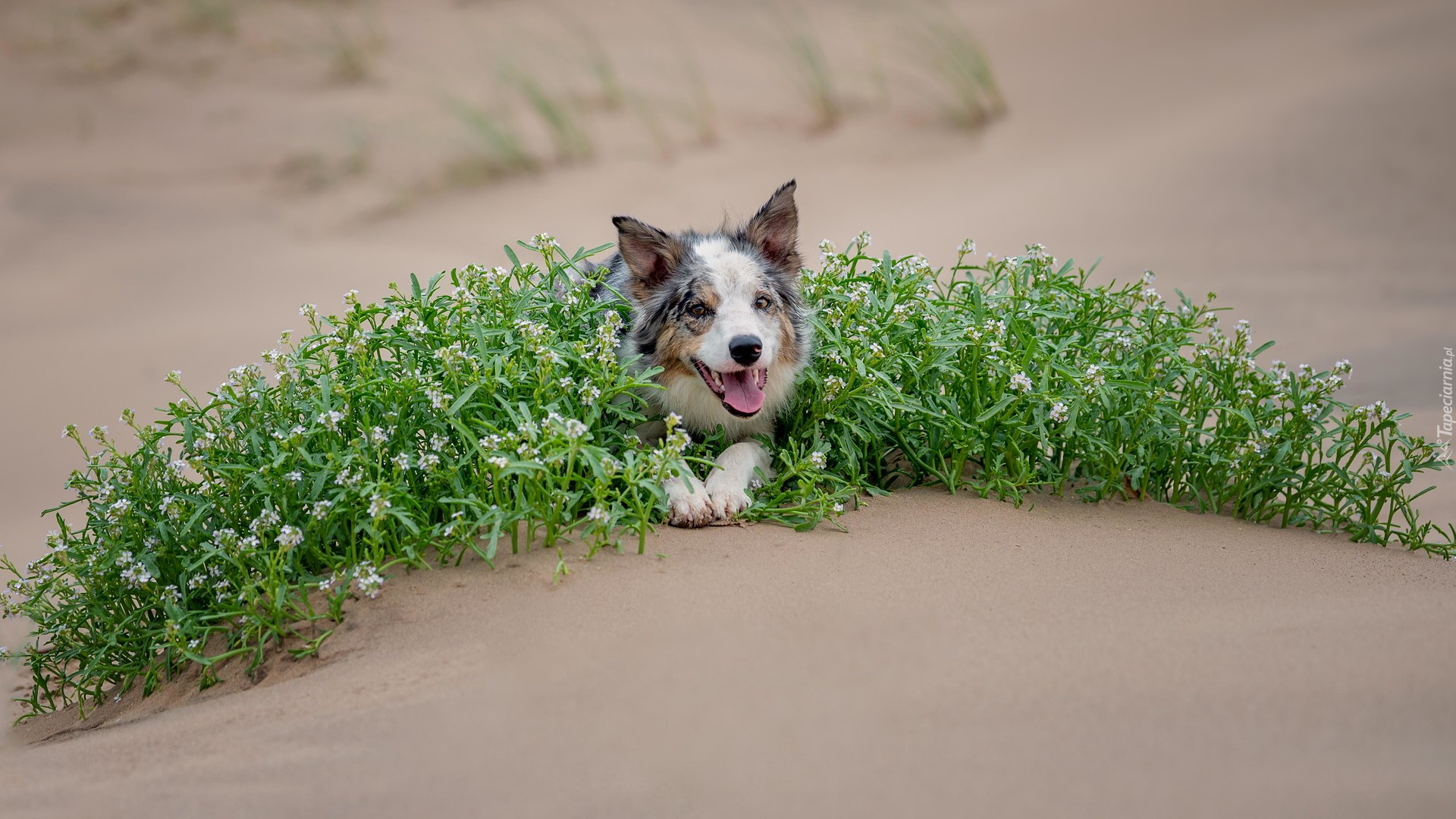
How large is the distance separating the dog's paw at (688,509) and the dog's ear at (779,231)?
4.16 ft

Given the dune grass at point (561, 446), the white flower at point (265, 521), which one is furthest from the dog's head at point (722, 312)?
the white flower at point (265, 521)

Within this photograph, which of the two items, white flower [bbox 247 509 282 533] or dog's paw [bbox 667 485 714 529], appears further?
dog's paw [bbox 667 485 714 529]

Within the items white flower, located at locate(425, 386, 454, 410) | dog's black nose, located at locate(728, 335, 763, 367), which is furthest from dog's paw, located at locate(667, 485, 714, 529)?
white flower, located at locate(425, 386, 454, 410)

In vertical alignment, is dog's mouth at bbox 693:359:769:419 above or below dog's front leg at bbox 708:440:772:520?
above

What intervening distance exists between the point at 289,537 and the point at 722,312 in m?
1.83

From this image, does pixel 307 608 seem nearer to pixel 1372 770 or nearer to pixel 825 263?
pixel 825 263

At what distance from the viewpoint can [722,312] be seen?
475 cm

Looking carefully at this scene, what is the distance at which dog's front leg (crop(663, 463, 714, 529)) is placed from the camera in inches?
172

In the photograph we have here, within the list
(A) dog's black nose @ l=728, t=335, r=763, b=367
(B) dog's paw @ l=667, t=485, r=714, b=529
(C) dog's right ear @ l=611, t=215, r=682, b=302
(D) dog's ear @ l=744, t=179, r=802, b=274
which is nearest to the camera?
(B) dog's paw @ l=667, t=485, r=714, b=529

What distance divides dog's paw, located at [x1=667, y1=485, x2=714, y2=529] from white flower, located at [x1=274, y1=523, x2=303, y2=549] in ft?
Result: 4.14

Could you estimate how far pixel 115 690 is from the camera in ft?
14.7

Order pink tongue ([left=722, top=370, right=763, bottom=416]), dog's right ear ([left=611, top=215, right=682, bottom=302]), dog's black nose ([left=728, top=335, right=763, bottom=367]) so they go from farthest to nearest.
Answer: dog's right ear ([left=611, top=215, right=682, bottom=302])
pink tongue ([left=722, top=370, right=763, bottom=416])
dog's black nose ([left=728, top=335, right=763, bottom=367])

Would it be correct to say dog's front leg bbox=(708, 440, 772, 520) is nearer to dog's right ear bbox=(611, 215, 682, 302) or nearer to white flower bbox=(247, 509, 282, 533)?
dog's right ear bbox=(611, 215, 682, 302)

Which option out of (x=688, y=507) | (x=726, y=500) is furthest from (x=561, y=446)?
(x=726, y=500)
